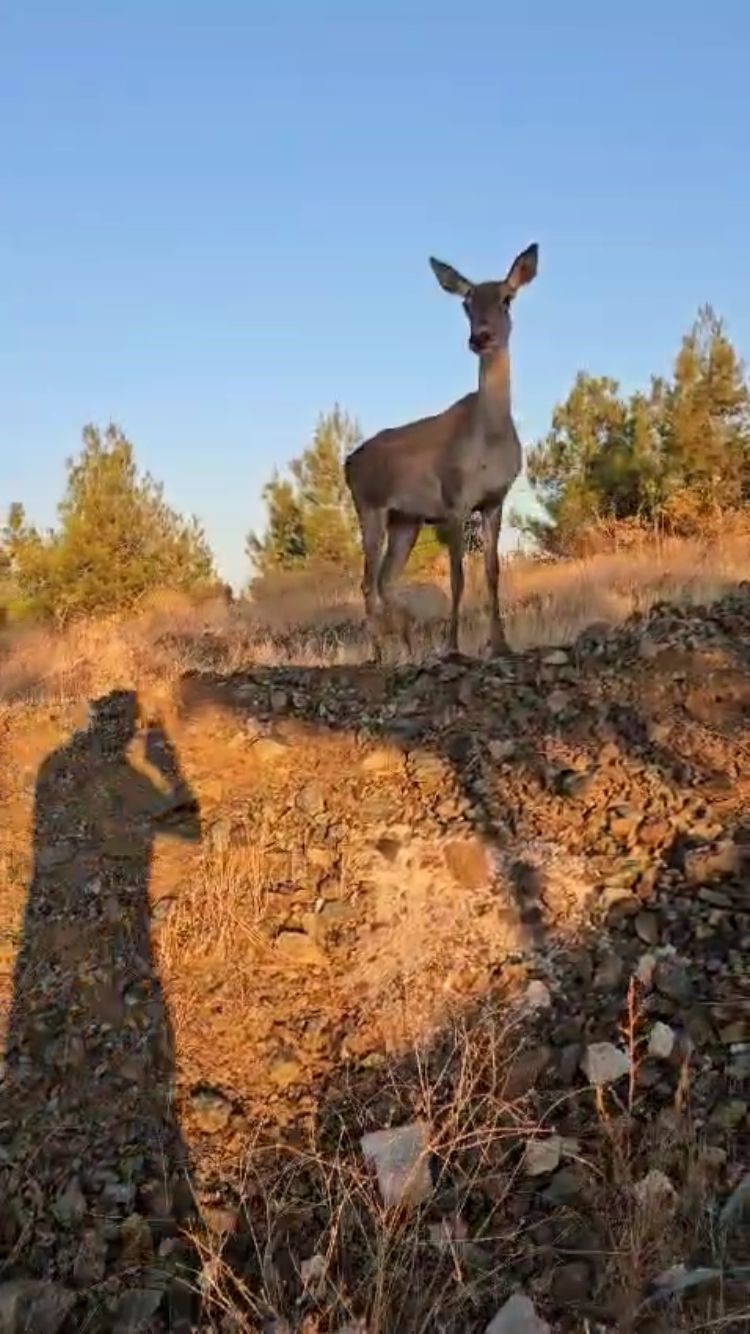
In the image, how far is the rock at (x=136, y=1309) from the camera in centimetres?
366

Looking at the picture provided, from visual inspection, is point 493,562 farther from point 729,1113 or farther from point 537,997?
point 729,1113

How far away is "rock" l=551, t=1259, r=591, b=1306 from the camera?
129 inches

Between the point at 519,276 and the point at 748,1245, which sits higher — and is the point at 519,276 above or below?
above

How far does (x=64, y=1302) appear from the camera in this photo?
3.78 m

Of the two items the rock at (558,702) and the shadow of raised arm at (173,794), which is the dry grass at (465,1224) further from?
the rock at (558,702)

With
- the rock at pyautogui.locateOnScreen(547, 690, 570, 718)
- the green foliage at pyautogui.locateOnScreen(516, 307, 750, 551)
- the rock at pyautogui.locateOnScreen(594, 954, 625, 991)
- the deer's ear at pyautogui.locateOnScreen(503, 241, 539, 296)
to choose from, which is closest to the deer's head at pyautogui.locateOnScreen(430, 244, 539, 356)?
the deer's ear at pyautogui.locateOnScreen(503, 241, 539, 296)

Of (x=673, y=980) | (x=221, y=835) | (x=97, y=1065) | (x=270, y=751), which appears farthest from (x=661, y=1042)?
(x=270, y=751)

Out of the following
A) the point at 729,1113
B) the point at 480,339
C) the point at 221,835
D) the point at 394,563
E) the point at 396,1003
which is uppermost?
the point at 480,339

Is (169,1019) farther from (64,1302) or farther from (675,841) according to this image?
(675,841)

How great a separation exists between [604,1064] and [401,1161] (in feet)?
2.51

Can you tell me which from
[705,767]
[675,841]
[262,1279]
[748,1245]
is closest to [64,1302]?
[262,1279]

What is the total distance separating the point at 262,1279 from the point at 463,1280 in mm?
639

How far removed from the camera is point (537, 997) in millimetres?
4641

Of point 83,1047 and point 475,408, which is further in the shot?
point 475,408
